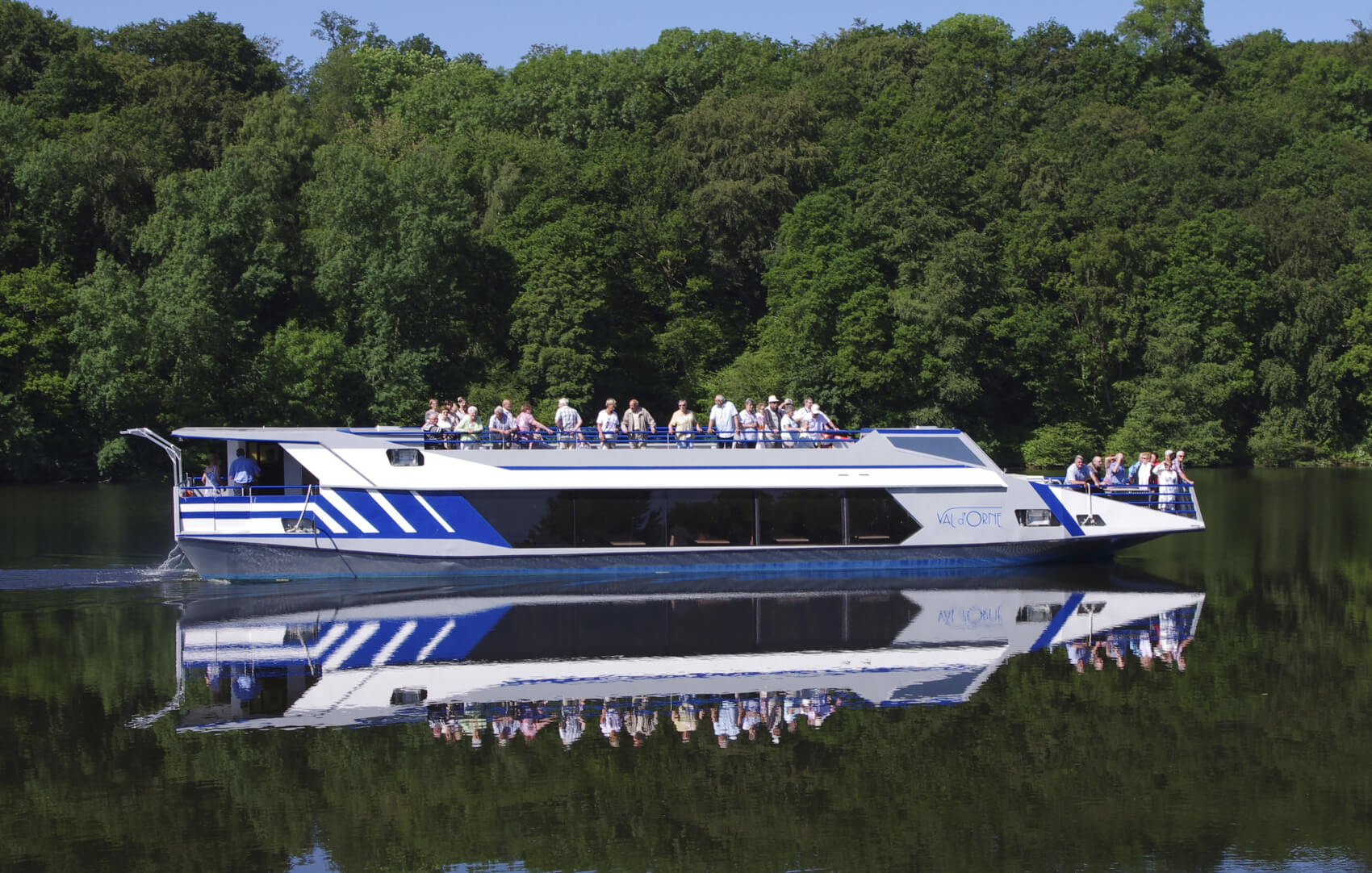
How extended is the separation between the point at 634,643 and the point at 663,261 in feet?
195

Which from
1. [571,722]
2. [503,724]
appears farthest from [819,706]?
[503,724]

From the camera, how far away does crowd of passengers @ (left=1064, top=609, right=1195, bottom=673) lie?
20.8 m

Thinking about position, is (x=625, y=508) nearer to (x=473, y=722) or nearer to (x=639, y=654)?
(x=639, y=654)

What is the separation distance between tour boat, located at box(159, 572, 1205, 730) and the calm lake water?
94 millimetres

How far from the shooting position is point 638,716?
58.6 feet

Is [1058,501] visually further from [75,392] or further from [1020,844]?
[75,392]

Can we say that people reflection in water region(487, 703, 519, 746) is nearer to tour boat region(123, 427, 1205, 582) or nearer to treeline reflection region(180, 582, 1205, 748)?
treeline reflection region(180, 582, 1205, 748)

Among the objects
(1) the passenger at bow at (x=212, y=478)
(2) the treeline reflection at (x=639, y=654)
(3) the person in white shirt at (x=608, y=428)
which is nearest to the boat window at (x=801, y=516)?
(2) the treeline reflection at (x=639, y=654)

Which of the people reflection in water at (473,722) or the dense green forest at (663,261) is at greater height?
the dense green forest at (663,261)

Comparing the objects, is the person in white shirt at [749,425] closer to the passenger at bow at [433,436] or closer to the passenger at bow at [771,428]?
the passenger at bow at [771,428]

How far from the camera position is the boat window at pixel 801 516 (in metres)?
30.1

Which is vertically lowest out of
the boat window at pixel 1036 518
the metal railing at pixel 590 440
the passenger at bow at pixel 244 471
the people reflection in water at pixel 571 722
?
the people reflection in water at pixel 571 722

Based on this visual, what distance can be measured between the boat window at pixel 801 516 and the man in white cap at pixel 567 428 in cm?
418

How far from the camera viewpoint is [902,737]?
1691 centimetres
